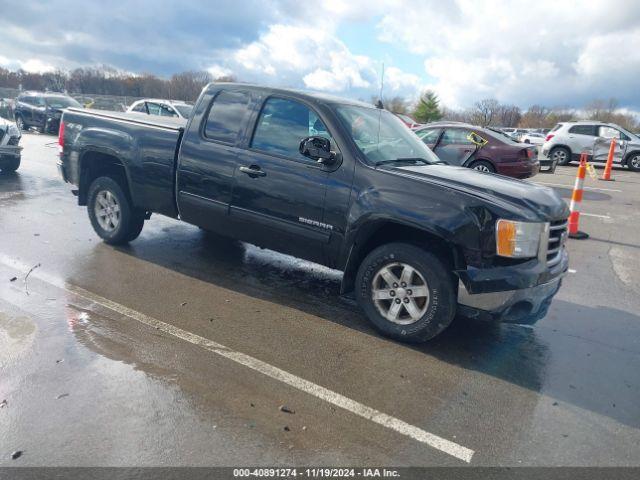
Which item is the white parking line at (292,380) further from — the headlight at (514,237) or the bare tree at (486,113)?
the bare tree at (486,113)

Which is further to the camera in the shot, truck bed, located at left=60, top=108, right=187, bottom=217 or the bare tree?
the bare tree

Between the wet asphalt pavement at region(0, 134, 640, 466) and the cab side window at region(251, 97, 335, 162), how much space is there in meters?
1.45

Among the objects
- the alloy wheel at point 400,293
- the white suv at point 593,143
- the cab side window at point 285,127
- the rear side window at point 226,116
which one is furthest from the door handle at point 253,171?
the white suv at point 593,143

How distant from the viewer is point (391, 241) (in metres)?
4.06

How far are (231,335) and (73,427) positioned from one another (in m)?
1.39

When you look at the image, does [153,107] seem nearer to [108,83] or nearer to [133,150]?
[133,150]

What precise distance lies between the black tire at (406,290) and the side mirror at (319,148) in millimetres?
880

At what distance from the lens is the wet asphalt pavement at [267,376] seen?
263 centimetres

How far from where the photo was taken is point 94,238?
6242 millimetres

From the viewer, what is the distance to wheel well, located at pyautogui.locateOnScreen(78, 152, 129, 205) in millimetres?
5738

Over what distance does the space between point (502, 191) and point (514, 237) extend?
47cm

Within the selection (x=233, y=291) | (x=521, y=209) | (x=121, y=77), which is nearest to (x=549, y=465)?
(x=521, y=209)

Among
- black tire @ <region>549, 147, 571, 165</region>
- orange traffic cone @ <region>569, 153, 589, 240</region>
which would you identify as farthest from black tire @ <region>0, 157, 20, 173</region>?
black tire @ <region>549, 147, 571, 165</region>

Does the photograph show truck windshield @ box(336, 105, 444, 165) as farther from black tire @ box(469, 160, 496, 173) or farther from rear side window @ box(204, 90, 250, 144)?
black tire @ box(469, 160, 496, 173)
